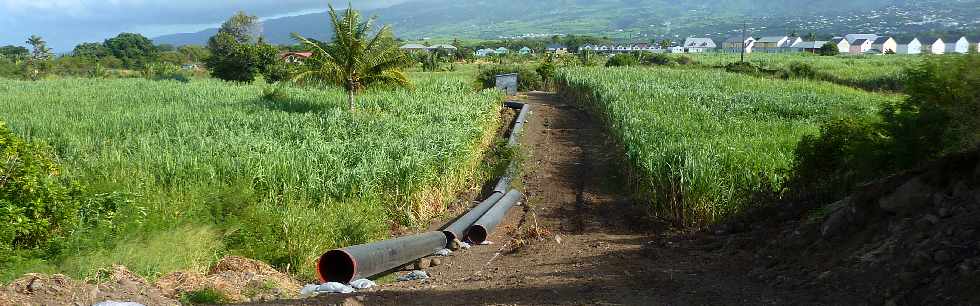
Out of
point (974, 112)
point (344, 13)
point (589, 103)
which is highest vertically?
point (344, 13)

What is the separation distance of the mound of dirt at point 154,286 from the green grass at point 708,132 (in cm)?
577

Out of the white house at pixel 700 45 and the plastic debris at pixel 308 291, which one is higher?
the plastic debris at pixel 308 291

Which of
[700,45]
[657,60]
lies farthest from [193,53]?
[700,45]

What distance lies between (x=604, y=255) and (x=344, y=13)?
15587 millimetres

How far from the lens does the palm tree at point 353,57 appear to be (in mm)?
22062

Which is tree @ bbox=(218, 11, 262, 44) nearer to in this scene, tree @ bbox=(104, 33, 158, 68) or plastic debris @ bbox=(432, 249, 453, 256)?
tree @ bbox=(104, 33, 158, 68)

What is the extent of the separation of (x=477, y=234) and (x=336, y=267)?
311 centimetres

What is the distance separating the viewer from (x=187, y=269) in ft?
24.3

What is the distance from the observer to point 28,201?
7590 mm

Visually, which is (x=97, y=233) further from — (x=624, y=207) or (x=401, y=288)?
(x=624, y=207)

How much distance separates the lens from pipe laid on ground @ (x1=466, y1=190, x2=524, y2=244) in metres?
10.7

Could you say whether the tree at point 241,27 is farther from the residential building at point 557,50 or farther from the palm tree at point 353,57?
the palm tree at point 353,57

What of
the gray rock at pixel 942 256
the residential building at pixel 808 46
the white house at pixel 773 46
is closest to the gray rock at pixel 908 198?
the gray rock at pixel 942 256

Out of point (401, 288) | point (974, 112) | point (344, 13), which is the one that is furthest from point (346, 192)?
point (344, 13)
